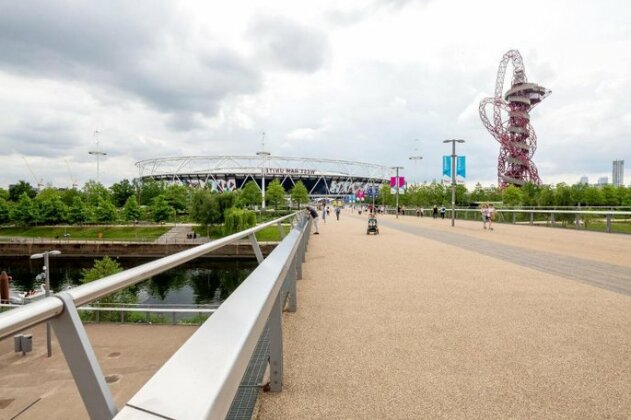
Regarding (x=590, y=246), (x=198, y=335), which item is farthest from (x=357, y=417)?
(x=590, y=246)

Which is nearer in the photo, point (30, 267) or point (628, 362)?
point (628, 362)

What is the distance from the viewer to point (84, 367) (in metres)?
1.09

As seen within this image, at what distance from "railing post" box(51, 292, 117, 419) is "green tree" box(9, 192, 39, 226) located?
3555 inches

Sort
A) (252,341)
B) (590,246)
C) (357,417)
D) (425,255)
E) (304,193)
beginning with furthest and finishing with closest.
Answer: (304,193), (590,246), (425,255), (357,417), (252,341)

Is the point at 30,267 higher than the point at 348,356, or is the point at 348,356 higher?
the point at 348,356

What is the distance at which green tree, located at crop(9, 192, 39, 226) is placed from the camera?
3029 inches

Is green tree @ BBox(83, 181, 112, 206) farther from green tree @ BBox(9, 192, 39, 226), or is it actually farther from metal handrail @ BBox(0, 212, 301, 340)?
metal handrail @ BBox(0, 212, 301, 340)

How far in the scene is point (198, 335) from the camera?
5.21ft

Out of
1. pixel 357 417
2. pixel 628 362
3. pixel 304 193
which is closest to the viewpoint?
pixel 357 417

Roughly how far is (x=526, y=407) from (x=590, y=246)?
1392cm

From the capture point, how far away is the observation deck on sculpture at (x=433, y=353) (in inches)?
120

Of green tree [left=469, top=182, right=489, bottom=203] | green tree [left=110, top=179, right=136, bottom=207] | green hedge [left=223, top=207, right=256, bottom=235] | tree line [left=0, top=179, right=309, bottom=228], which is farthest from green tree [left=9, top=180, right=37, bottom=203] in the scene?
green tree [left=469, top=182, right=489, bottom=203]

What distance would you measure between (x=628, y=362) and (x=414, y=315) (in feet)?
7.61

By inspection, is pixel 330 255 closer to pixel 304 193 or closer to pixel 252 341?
pixel 252 341
